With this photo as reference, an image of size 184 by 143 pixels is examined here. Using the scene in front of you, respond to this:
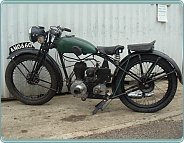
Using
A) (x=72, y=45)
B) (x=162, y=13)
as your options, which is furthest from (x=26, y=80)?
(x=162, y=13)

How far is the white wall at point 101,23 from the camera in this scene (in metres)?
4.59

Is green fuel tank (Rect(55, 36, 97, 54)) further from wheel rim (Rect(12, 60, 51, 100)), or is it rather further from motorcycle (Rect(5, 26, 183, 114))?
wheel rim (Rect(12, 60, 51, 100))

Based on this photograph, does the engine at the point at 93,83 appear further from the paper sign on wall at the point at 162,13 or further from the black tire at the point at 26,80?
the paper sign on wall at the point at 162,13

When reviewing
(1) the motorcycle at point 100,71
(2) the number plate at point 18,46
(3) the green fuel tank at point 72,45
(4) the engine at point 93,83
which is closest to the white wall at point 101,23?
(2) the number plate at point 18,46

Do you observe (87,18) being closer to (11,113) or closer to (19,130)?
(11,113)

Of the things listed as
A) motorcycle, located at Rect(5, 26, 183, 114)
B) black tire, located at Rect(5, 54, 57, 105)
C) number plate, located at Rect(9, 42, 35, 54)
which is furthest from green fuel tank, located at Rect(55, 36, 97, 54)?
number plate, located at Rect(9, 42, 35, 54)

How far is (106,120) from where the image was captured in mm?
3672

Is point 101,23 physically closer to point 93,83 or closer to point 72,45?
point 72,45

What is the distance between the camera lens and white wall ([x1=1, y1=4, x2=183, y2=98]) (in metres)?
4.59

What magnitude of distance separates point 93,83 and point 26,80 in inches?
50.5

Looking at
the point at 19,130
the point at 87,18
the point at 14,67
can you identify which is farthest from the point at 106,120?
the point at 87,18

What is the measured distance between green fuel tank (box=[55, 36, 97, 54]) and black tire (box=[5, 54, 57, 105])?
433 mm

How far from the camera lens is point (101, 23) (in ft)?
17.8

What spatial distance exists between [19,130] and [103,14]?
10.5ft
